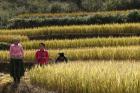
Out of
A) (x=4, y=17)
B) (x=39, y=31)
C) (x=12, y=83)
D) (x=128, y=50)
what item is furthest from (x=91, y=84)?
(x=4, y=17)

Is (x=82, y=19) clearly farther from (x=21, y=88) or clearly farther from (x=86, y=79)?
(x=86, y=79)

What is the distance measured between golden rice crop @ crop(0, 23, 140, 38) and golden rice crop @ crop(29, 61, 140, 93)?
73.3 feet

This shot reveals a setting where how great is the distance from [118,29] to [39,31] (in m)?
7.07

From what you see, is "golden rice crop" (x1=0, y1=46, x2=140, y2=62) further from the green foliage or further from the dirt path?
the green foliage

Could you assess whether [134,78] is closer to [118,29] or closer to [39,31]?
[118,29]

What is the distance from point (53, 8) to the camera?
62219mm

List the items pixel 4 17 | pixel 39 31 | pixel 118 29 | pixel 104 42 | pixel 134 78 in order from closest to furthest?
pixel 134 78 → pixel 104 42 → pixel 118 29 → pixel 39 31 → pixel 4 17

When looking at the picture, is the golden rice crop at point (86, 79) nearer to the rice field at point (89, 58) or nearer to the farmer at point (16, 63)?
the rice field at point (89, 58)

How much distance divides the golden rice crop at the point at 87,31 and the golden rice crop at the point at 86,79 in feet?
73.3

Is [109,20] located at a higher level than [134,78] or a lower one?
lower

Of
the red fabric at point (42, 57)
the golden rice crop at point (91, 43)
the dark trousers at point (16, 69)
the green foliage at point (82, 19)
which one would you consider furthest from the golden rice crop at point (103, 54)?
the green foliage at point (82, 19)

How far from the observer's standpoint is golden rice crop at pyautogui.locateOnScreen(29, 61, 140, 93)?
1462cm

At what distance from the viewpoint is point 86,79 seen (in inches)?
617

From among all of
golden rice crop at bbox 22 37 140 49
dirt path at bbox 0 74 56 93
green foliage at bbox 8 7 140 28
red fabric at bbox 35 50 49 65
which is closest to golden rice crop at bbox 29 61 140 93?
dirt path at bbox 0 74 56 93
